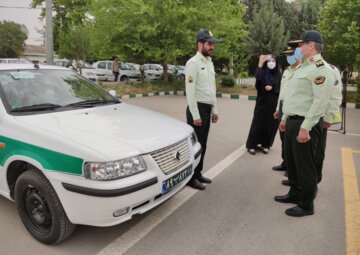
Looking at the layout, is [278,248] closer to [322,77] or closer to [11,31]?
[322,77]

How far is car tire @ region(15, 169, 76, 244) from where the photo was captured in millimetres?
2775

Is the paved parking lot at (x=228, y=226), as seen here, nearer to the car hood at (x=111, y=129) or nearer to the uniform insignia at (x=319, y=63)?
the car hood at (x=111, y=129)

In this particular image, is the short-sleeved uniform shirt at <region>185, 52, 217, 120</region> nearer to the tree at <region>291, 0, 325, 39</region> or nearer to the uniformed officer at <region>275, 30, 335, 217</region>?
the uniformed officer at <region>275, 30, 335, 217</region>

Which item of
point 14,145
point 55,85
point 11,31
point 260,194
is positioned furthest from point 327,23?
point 11,31

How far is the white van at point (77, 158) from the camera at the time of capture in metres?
2.64

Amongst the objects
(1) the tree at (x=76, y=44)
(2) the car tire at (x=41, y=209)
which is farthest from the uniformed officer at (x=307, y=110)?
(1) the tree at (x=76, y=44)

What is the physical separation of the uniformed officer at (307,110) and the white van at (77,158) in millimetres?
1084

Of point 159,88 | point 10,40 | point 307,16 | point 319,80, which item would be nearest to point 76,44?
point 159,88

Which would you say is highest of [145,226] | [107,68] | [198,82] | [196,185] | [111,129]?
[107,68]

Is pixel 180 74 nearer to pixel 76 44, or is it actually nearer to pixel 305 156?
pixel 76 44

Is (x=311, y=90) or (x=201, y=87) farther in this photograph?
(x=201, y=87)

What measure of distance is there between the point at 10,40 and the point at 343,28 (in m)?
45.5

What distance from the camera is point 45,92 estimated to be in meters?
3.63

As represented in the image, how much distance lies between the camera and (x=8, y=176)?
10.3 feet
